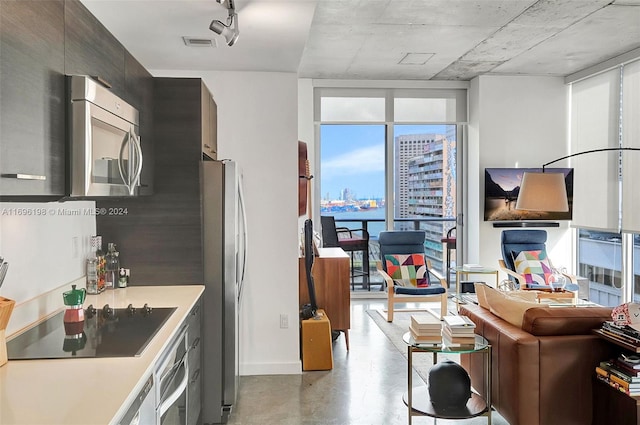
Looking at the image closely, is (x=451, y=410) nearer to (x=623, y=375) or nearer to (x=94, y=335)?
(x=623, y=375)

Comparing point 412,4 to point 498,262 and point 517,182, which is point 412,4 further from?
point 498,262

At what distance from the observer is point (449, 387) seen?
2912 mm

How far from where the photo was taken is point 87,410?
4.32ft

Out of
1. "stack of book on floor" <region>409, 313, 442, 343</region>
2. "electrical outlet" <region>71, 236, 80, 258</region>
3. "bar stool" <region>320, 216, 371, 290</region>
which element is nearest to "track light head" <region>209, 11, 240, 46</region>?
"electrical outlet" <region>71, 236, 80, 258</region>

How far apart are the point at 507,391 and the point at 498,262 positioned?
152 inches

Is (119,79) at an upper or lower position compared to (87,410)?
upper

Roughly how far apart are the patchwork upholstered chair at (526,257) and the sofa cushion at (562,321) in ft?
10.3

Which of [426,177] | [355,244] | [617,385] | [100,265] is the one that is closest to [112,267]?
[100,265]

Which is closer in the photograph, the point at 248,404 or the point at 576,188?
the point at 248,404

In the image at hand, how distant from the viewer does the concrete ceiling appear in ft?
9.20

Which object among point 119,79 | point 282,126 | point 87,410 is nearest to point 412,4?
point 282,126

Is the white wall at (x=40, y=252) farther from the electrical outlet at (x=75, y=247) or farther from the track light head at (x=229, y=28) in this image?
the track light head at (x=229, y=28)

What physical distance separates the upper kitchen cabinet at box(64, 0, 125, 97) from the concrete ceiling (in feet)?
1.79

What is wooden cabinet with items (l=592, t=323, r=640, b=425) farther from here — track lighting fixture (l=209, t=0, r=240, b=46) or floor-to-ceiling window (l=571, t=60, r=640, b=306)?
→ floor-to-ceiling window (l=571, t=60, r=640, b=306)
